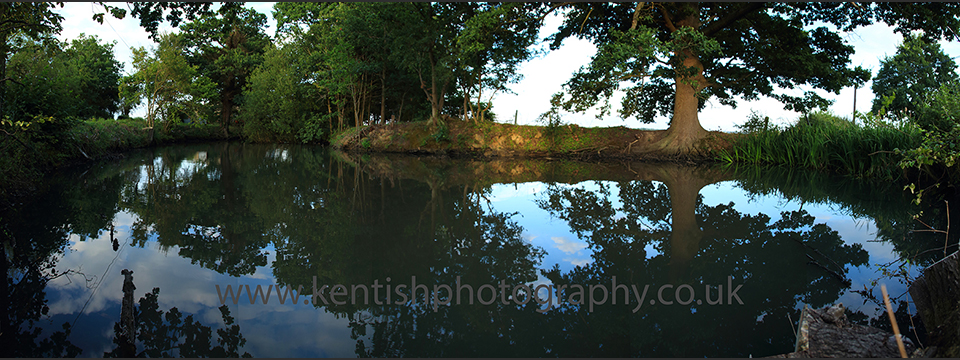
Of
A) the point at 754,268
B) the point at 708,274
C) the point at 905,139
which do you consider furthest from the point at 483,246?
the point at 905,139

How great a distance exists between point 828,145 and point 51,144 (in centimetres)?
1932

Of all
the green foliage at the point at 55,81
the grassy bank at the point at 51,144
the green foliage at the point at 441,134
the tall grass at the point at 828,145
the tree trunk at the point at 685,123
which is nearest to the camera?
the grassy bank at the point at 51,144

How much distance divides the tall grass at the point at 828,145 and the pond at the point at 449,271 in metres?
2.84

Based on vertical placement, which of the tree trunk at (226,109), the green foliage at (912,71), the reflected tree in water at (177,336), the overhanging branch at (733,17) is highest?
the green foliage at (912,71)

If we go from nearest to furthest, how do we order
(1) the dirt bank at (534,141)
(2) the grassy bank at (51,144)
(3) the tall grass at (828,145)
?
1. (2) the grassy bank at (51,144)
2. (3) the tall grass at (828,145)
3. (1) the dirt bank at (534,141)

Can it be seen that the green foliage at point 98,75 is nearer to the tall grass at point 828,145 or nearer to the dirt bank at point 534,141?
the dirt bank at point 534,141

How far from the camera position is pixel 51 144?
32.8 feet

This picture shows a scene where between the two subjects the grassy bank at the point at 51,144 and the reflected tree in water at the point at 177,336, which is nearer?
the reflected tree in water at the point at 177,336

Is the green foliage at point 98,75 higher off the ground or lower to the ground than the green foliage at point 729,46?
higher

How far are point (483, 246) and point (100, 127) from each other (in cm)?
1881

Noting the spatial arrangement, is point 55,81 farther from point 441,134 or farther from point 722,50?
point 722,50

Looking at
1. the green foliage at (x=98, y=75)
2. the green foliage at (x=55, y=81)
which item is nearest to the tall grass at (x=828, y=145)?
the green foliage at (x=55, y=81)

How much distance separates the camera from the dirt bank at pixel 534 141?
17688 millimetres

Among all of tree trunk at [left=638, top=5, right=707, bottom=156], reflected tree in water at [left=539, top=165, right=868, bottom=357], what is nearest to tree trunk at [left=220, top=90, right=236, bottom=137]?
tree trunk at [left=638, top=5, right=707, bottom=156]
